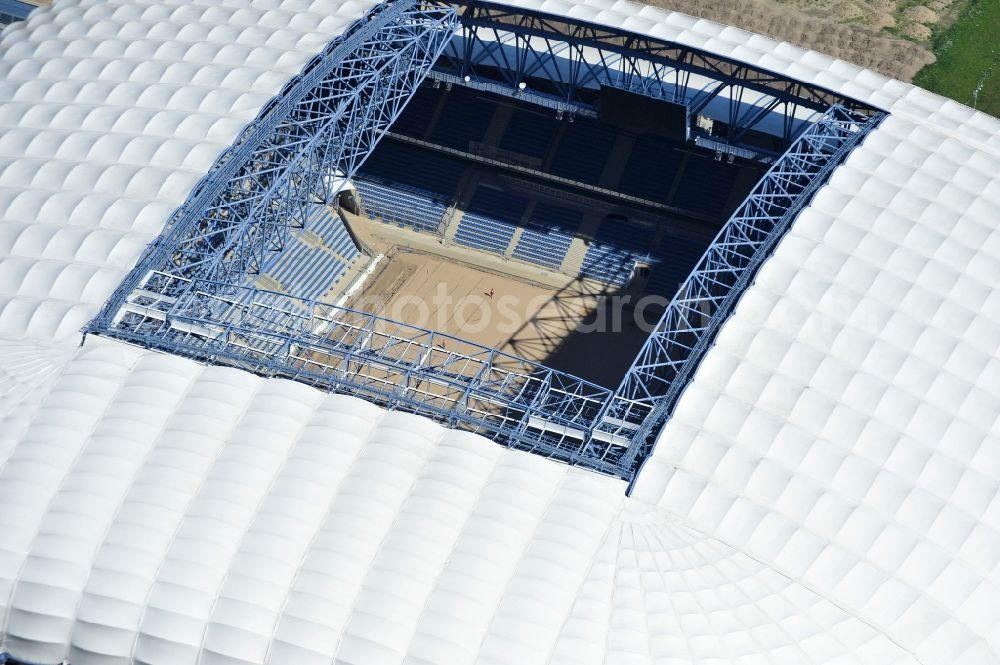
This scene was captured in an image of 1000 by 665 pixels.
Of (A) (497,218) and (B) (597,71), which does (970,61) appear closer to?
(B) (597,71)

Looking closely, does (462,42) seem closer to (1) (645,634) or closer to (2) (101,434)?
(2) (101,434)

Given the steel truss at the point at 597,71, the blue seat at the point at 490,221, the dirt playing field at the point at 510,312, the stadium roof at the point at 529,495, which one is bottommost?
the stadium roof at the point at 529,495

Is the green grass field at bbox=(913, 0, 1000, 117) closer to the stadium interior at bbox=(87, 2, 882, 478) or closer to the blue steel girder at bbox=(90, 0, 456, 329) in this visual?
the stadium interior at bbox=(87, 2, 882, 478)

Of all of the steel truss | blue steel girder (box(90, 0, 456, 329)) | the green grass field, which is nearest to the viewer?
blue steel girder (box(90, 0, 456, 329))

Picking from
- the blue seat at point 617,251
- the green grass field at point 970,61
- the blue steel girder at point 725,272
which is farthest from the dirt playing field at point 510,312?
the green grass field at point 970,61

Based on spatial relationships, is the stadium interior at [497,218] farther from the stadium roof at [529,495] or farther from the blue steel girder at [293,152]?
the stadium roof at [529,495]

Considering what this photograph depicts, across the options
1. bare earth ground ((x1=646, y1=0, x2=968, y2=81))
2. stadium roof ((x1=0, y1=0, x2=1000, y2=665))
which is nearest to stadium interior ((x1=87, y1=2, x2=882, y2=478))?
stadium roof ((x1=0, y1=0, x2=1000, y2=665))

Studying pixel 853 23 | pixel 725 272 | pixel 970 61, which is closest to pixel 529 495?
pixel 725 272
